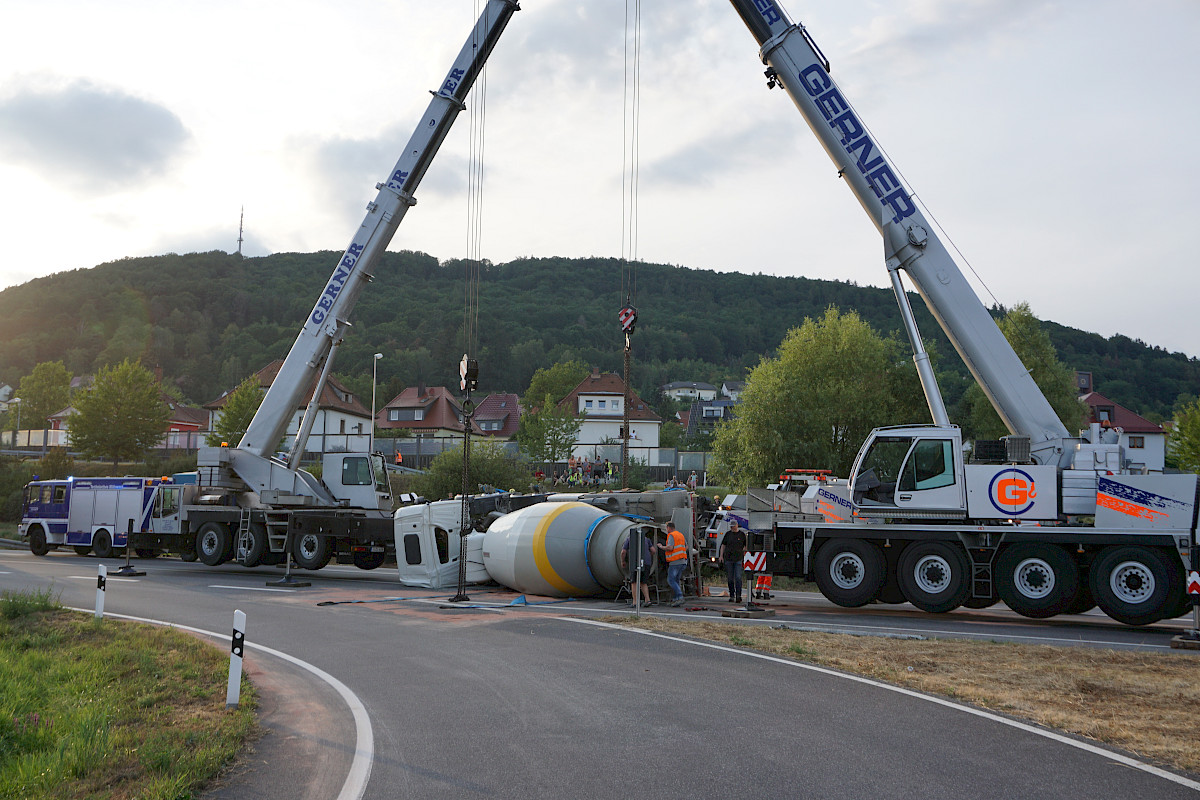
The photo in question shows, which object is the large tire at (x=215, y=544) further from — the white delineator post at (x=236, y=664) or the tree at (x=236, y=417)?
the tree at (x=236, y=417)

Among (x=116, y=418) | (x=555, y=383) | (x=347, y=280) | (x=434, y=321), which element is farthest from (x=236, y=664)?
(x=434, y=321)

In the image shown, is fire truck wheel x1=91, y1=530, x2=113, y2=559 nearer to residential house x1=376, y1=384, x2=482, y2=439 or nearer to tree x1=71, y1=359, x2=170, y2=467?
tree x1=71, y1=359, x2=170, y2=467

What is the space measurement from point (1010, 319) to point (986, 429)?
8339mm

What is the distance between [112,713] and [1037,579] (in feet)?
45.2

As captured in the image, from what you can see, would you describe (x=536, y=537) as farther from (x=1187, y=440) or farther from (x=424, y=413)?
(x=424, y=413)

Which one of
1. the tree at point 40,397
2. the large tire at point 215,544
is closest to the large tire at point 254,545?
the large tire at point 215,544

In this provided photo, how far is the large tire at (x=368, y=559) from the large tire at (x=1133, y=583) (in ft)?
54.1

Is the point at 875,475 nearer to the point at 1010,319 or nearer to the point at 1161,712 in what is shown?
the point at 1161,712

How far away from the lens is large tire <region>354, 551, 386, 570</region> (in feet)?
76.9

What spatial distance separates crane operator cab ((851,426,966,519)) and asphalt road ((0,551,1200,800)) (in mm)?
2568

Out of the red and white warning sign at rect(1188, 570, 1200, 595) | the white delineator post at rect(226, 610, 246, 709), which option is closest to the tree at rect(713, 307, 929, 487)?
the red and white warning sign at rect(1188, 570, 1200, 595)

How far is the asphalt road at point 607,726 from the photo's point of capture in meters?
5.88

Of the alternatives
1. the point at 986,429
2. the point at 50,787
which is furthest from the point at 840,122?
the point at 986,429

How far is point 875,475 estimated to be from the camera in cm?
1653
